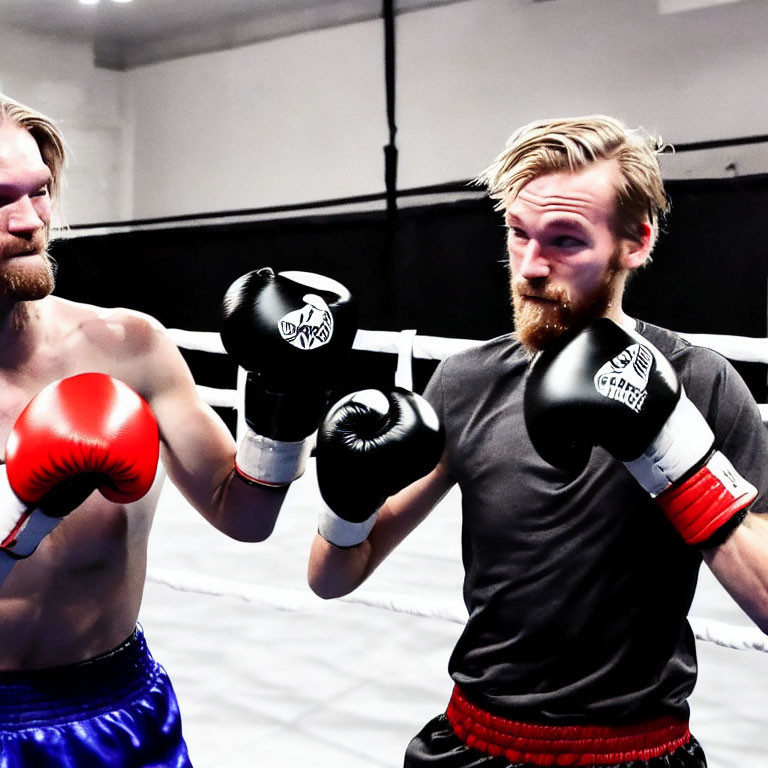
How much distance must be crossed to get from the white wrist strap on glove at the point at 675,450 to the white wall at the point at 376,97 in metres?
4.78

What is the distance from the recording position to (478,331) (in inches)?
260

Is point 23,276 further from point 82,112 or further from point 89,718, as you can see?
point 82,112

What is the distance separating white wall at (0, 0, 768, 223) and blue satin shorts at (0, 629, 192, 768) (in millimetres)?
4997

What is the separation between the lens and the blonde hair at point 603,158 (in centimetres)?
115

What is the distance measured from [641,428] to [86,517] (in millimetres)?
667

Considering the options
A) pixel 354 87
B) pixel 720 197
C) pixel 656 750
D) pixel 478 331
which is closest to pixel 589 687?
pixel 656 750

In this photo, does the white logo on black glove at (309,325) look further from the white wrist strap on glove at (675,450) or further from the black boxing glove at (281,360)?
the white wrist strap on glove at (675,450)

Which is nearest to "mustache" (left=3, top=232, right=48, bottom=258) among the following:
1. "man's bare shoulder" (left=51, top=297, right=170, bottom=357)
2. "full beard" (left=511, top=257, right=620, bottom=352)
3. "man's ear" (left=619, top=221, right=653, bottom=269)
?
"man's bare shoulder" (left=51, top=297, right=170, bottom=357)

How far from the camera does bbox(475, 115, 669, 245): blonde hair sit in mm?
1149

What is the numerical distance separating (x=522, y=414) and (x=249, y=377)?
13.5 inches

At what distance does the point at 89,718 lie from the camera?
1.15 meters

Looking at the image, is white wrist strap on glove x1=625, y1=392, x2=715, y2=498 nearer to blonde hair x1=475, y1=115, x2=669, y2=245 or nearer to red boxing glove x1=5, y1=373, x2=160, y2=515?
blonde hair x1=475, y1=115, x2=669, y2=245

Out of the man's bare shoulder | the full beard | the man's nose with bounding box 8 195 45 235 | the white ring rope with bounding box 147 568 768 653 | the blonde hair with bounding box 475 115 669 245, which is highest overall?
the blonde hair with bounding box 475 115 669 245

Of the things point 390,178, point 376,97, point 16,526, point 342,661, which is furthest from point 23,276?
point 376,97
